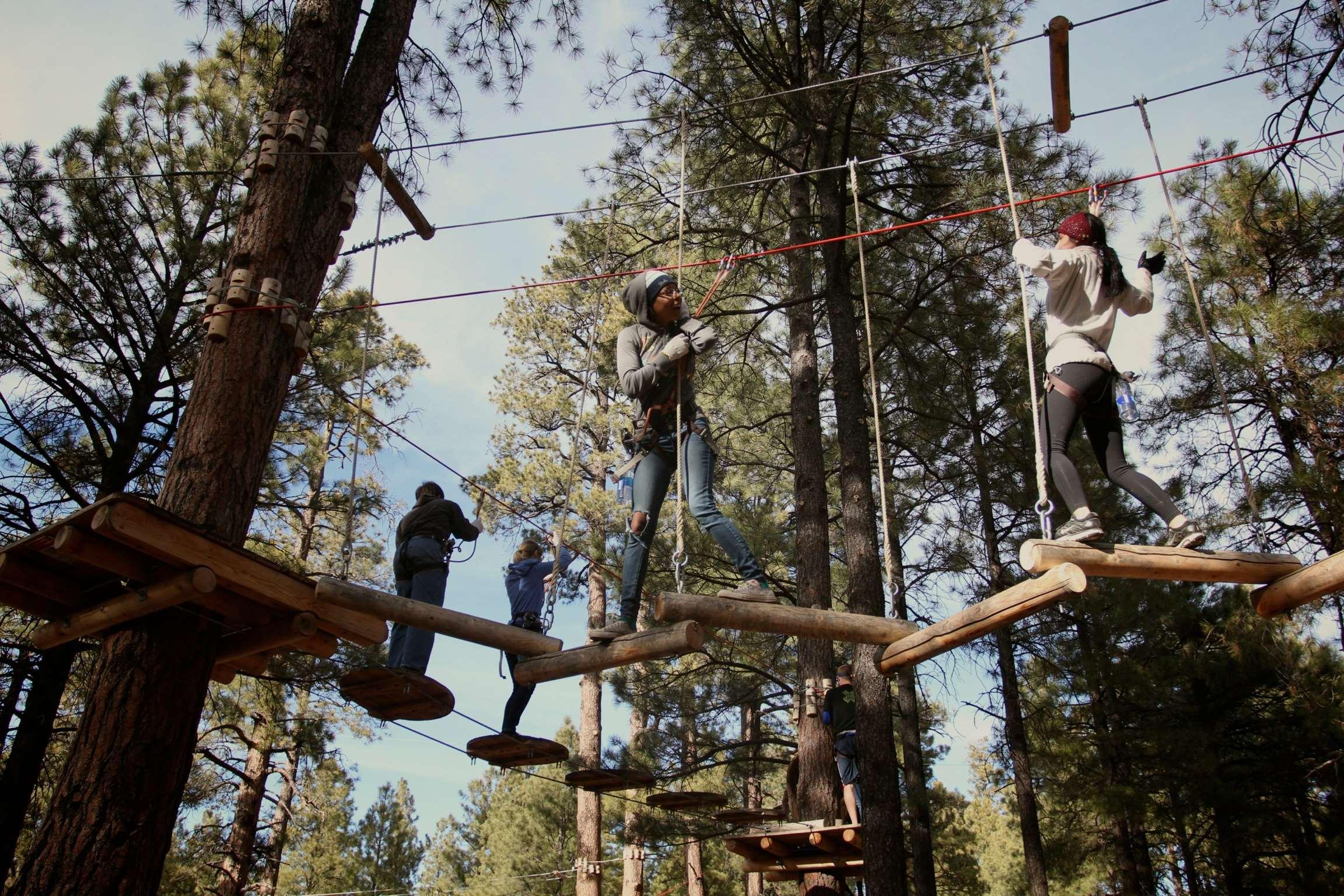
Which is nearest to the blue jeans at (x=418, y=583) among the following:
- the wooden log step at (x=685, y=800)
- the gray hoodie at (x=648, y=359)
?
the gray hoodie at (x=648, y=359)

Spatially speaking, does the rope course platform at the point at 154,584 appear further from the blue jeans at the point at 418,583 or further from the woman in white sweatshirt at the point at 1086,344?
the woman in white sweatshirt at the point at 1086,344

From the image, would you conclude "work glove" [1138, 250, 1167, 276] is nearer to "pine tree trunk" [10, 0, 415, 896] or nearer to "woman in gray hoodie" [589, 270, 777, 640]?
"woman in gray hoodie" [589, 270, 777, 640]

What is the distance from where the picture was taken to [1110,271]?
458 centimetres

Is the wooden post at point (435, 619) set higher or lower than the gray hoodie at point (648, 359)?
lower

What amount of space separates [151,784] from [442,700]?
2117 millimetres

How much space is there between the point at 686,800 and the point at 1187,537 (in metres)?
5.05

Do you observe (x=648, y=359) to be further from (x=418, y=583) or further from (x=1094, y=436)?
(x=418, y=583)

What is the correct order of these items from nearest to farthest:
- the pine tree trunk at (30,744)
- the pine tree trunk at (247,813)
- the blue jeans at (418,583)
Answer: the blue jeans at (418,583)
the pine tree trunk at (30,744)
the pine tree trunk at (247,813)

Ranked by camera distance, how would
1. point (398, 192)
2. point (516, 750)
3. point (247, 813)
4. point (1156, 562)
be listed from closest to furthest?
point (1156, 562) < point (398, 192) < point (516, 750) < point (247, 813)

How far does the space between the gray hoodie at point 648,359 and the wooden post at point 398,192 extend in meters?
1.55

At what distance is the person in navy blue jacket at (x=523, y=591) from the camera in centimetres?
683

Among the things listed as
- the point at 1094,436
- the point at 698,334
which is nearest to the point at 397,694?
the point at 698,334

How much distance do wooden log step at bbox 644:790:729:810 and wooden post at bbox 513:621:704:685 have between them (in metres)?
3.30

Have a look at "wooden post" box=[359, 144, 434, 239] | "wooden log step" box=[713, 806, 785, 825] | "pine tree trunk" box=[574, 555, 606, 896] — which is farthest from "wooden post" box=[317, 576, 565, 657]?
"pine tree trunk" box=[574, 555, 606, 896]
